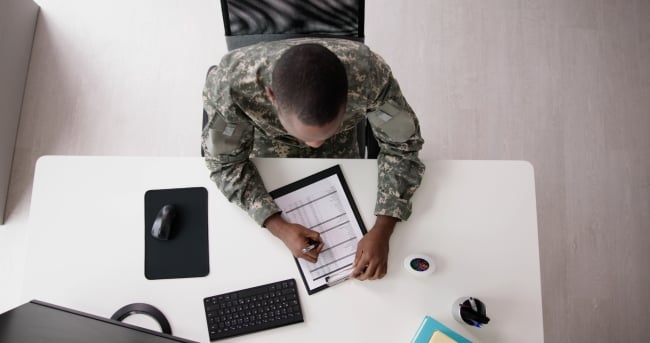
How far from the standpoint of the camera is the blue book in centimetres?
108

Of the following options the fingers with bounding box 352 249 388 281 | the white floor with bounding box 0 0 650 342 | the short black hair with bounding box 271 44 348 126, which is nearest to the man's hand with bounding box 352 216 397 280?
the fingers with bounding box 352 249 388 281

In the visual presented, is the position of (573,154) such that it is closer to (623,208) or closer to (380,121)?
(623,208)

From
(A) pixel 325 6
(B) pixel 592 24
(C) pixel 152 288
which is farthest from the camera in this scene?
(B) pixel 592 24

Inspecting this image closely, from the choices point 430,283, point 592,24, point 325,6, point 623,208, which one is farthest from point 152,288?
point 592,24

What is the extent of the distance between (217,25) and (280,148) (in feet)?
3.33

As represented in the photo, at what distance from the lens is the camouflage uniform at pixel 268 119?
105 centimetres

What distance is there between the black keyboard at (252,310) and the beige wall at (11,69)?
53.1 inches

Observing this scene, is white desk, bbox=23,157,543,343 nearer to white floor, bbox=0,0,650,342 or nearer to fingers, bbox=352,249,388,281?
fingers, bbox=352,249,388,281

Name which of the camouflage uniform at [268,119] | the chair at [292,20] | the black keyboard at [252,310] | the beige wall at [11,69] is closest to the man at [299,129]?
the camouflage uniform at [268,119]

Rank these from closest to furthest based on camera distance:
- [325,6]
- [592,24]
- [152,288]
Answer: [152,288], [325,6], [592,24]

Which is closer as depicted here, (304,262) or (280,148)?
(304,262)

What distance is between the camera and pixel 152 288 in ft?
Result: 3.74

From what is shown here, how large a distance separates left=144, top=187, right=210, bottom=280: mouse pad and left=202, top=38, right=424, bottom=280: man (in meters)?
0.10

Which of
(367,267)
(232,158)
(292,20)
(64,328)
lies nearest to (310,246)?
(367,267)
